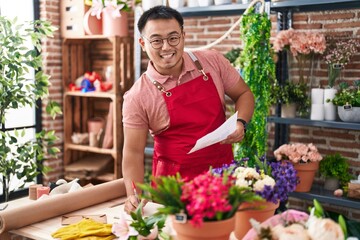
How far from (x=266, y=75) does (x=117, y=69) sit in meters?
1.72

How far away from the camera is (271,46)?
3.74 m

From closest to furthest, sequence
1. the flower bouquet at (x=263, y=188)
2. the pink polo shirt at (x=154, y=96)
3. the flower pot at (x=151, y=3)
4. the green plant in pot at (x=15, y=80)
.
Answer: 1. the flower bouquet at (x=263, y=188)
2. the pink polo shirt at (x=154, y=96)
3. the green plant in pot at (x=15, y=80)
4. the flower pot at (x=151, y=3)

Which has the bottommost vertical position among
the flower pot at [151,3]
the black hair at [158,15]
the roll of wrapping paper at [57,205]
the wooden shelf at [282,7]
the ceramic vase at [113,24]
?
the roll of wrapping paper at [57,205]

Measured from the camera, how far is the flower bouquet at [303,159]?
11.7 feet

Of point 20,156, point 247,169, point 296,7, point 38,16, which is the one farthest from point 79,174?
point 247,169

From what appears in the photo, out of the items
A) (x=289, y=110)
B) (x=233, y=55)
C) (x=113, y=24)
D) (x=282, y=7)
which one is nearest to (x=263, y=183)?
(x=289, y=110)

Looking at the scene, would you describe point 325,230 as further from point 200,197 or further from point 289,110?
point 289,110

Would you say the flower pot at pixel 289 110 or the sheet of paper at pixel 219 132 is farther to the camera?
the flower pot at pixel 289 110

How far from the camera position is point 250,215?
154 cm

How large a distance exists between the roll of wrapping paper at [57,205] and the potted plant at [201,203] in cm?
78

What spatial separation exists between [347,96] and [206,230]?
2.44 metres

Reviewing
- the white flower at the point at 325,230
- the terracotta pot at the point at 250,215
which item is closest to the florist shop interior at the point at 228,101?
the terracotta pot at the point at 250,215

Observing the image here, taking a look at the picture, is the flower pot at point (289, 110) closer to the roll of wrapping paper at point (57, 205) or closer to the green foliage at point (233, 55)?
the green foliage at point (233, 55)

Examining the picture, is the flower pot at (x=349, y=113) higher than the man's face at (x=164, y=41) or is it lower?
lower
